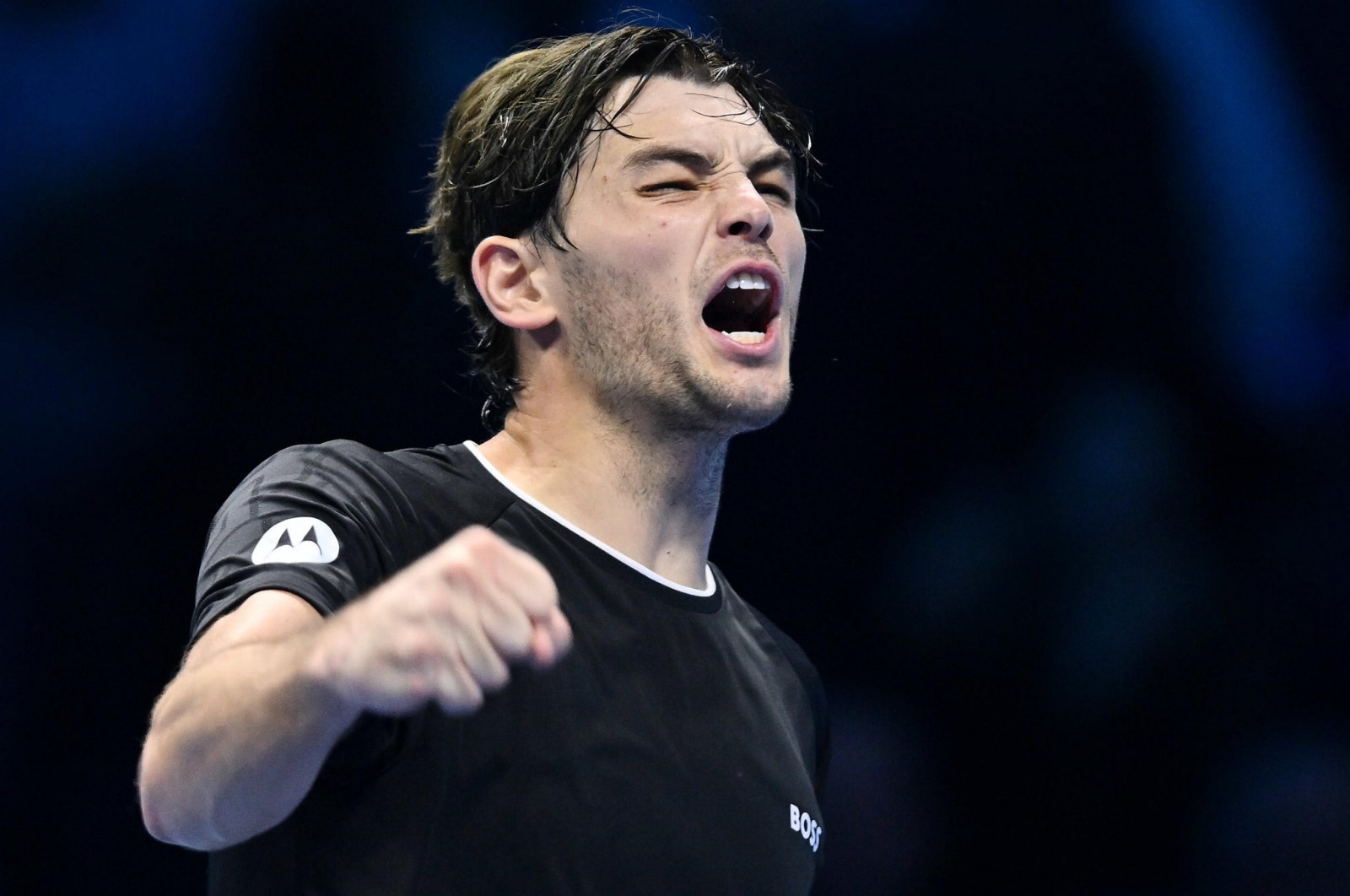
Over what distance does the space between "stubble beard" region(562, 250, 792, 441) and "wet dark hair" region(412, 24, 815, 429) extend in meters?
0.12

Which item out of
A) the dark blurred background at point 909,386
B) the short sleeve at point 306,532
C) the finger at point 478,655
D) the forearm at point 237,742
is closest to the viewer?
the finger at point 478,655

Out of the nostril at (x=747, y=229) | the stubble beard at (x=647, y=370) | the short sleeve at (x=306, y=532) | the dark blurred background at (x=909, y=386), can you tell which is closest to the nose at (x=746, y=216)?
the nostril at (x=747, y=229)

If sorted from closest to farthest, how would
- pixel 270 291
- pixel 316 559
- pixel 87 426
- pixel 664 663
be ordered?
pixel 316 559 → pixel 664 663 → pixel 87 426 → pixel 270 291

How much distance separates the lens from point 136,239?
2.31 meters

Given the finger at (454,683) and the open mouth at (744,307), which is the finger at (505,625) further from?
the open mouth at (744,307)

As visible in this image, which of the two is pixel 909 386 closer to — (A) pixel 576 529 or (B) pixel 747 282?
(B) pixel 747 282

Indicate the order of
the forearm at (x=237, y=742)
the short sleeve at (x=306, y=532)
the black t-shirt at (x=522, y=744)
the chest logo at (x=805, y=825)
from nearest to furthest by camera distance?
A: the forearm at (x=237, y=742)
the short sleeve at (x=306, y=532)
the black t-shirt at (x=522, y=744)
the chest logo at (x=805, y=825)

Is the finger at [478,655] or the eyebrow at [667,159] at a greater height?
the eyebrow at [667,159]

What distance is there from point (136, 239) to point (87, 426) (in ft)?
1.10

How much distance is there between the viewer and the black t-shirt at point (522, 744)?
1.26 metres

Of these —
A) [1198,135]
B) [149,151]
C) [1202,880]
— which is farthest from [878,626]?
[149,151]

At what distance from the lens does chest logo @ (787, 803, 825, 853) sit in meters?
1.55

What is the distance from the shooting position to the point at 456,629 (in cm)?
83

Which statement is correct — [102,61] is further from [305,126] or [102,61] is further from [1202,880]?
[1202,880]
